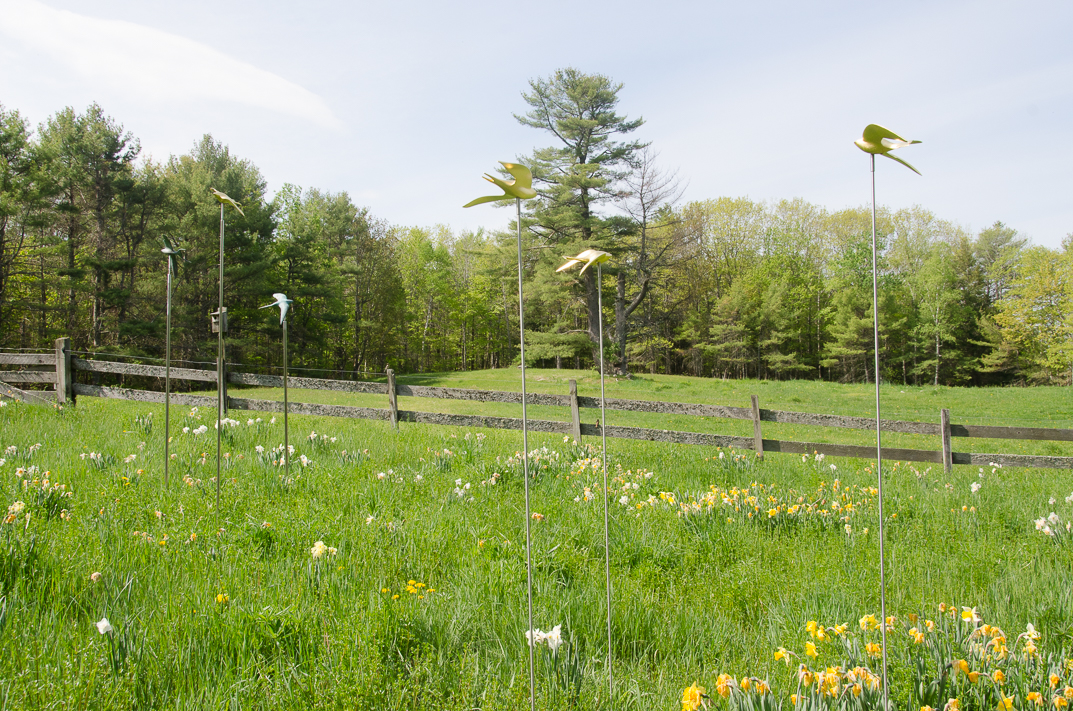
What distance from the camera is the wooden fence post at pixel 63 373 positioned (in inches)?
332

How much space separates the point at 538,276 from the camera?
76.8 feet

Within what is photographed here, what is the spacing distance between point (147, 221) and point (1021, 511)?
27824 millimetres

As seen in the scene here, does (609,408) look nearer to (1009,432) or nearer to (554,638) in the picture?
(1009,432)

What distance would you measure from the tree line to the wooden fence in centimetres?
1034

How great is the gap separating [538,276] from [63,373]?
17.1 meters

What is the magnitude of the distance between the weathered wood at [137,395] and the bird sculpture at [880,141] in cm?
956

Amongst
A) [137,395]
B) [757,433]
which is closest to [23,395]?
[137,395]

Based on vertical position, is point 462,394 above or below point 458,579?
above

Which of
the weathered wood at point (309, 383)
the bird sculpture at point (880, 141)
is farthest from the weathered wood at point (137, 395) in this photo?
the bird sculpture at point (880, 141)

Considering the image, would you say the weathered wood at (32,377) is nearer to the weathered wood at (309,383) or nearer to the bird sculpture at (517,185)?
the weathered wood at (309,383)

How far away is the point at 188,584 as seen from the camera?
2402mm

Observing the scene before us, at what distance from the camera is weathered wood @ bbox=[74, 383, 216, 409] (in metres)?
8.66

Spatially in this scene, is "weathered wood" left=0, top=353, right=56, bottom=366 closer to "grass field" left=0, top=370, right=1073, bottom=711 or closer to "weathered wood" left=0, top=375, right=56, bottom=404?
"weathered wood" left=0, top=375, right=56, bottom=404

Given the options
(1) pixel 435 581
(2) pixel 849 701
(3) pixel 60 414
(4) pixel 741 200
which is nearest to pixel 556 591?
(1) pixel 435 581
